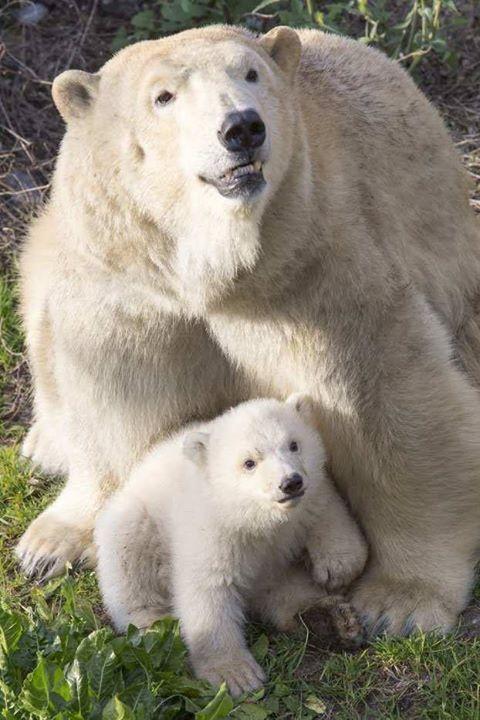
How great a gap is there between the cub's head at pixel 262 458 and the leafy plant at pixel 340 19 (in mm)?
3081

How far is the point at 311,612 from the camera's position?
4.76 metres

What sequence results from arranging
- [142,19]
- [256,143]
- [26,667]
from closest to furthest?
1. [256,143]
2. [26,667]
3. [142,19]

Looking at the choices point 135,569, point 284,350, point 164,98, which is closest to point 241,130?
point 164,98

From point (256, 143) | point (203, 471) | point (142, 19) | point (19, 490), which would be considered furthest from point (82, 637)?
point (142, 19)

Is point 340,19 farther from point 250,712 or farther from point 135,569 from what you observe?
point 250,712

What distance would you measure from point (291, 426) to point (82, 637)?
1088 millimetres

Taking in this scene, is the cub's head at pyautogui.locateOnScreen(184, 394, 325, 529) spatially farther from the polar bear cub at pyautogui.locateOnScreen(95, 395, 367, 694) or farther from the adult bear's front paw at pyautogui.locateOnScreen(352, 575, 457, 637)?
the adult bear's front paw at pyautogui.locateOnScreen(352, 575, 457, 637)

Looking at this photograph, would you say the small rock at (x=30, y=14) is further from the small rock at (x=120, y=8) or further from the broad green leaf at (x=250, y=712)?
the broad green leaf at (x=250, y=712)

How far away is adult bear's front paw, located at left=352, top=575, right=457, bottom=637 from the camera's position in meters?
4.83

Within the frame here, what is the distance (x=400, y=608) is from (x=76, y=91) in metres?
2.22

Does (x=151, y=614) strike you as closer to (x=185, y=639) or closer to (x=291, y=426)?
(x=185, y=639)

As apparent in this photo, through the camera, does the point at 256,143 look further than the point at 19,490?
No

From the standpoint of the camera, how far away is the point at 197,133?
4.12 m

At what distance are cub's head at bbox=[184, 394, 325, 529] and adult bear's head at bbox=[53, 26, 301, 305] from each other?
47 cm
